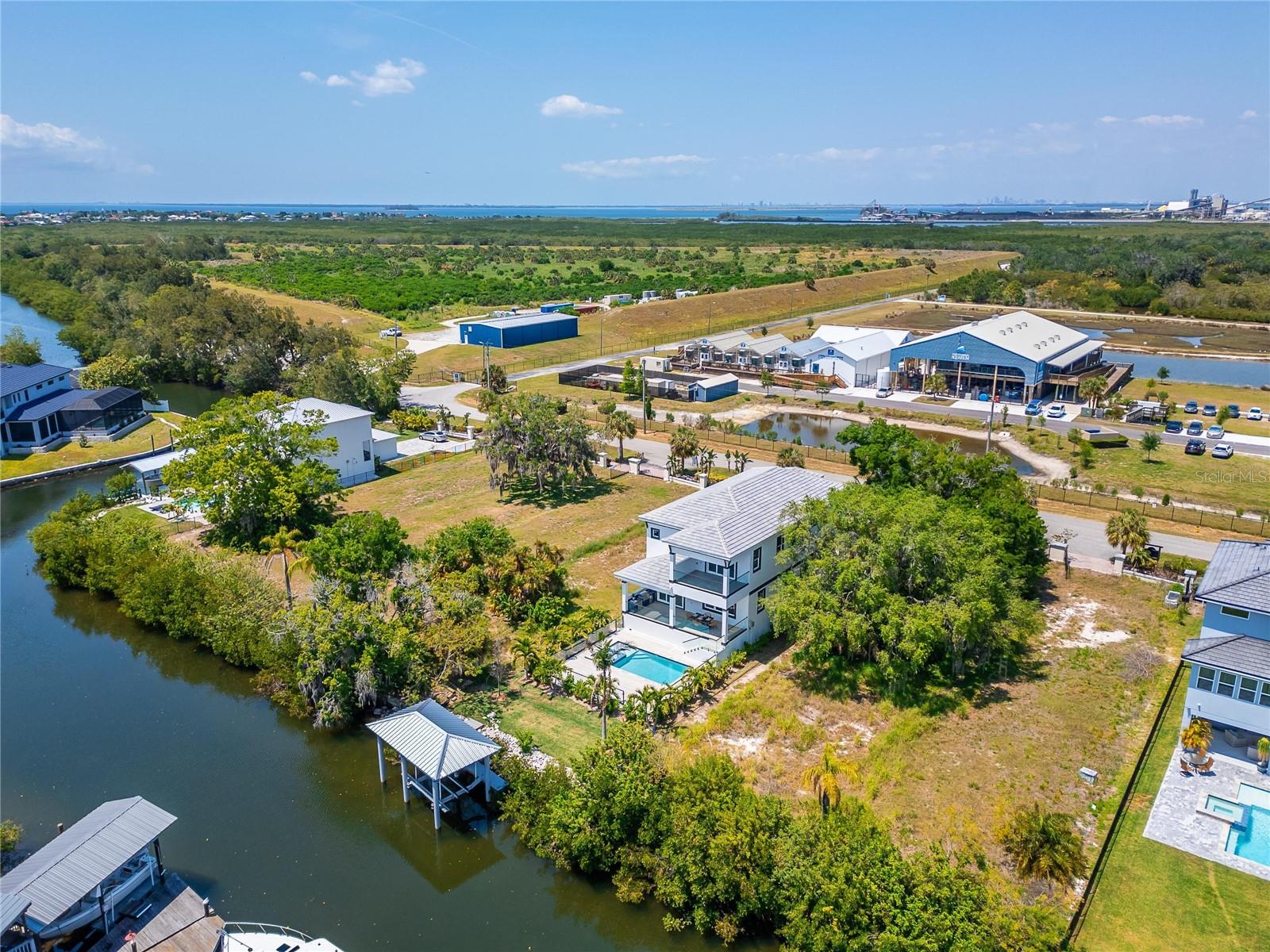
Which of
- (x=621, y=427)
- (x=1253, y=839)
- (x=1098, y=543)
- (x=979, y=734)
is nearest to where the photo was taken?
(x=1253, y=839)

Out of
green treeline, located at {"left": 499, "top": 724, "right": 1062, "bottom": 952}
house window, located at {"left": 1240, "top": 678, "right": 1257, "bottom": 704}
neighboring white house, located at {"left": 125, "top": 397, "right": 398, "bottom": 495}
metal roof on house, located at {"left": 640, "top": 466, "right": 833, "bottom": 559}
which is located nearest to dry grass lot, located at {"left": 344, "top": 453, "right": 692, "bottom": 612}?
neighboring white house, located at {"left": 125, "top": 397, "right": 398, "bottom": 495}

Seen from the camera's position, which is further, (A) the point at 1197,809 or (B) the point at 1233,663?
(B) the point at 1233,663

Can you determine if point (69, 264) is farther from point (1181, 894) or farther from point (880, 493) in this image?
point (1181, 894)

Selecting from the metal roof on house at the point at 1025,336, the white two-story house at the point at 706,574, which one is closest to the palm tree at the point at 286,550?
the white two-story house at the point at 706,574

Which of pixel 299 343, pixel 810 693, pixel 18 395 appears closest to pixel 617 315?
pixel 299 343

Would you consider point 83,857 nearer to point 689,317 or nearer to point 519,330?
point 519,330

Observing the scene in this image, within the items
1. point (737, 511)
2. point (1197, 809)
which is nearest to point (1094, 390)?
point (737, 511)

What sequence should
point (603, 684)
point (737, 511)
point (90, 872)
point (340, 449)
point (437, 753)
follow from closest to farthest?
point (90, 872) → point (437, 753) → point (603, 684) → point (737, 511) → point (340, 449)
